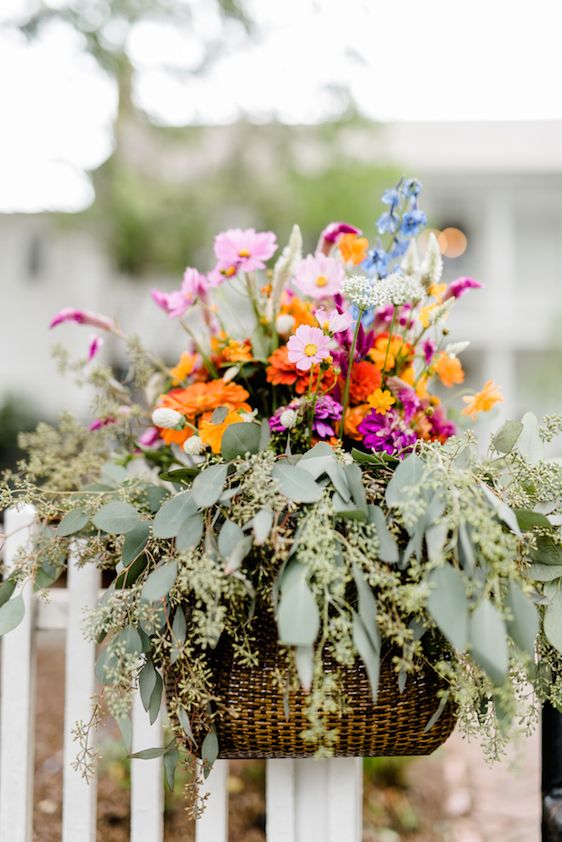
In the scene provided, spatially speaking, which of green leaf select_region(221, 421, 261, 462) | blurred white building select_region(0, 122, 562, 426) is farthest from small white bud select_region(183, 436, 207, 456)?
blurred white building select_region(0, 122, 562, 426)

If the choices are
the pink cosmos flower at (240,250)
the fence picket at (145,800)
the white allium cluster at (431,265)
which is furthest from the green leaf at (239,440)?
the fence picket at (145,800)

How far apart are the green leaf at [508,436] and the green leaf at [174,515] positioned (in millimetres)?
409

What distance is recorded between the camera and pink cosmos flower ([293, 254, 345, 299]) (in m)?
1.14

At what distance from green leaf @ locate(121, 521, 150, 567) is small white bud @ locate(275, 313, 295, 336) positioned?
0.41 metres

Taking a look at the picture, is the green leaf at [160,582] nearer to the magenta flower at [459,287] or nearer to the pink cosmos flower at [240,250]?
the pink cosmos flower at [240,250]

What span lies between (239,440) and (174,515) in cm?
13

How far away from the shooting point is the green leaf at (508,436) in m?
1.00

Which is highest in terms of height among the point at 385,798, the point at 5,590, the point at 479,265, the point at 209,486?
the point at 479,265

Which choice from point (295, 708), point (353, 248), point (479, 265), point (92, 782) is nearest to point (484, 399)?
point (353, 248)

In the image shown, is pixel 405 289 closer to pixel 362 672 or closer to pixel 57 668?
pixel 362 672

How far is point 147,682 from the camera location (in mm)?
959

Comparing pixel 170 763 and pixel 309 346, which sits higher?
pixel 309 346

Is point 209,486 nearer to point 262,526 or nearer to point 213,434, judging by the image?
point 262,526

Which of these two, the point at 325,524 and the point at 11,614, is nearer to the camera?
the point at 325,524
